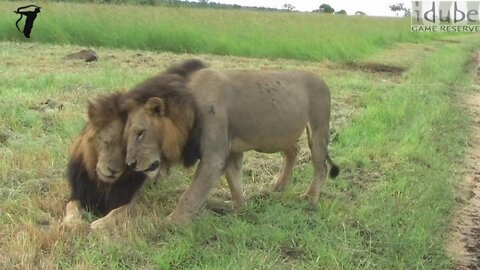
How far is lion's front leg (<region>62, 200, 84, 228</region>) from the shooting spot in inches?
153

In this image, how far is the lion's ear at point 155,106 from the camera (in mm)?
3869

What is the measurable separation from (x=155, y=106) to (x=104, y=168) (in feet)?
1.54

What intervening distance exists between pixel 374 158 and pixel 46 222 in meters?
3.38

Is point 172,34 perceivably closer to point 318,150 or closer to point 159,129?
point 318,150

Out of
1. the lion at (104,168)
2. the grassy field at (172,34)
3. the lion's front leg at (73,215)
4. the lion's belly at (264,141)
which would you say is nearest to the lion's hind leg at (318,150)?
the lion's belly at (264,141)

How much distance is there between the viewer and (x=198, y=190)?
4156 millimetres

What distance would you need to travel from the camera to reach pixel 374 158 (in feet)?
20.7

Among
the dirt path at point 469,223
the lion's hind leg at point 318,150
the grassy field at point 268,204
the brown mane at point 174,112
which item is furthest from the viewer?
the lion's hind leg at point 318,150

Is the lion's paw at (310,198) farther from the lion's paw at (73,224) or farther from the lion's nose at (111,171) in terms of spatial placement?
the lion's paw at (73,224)

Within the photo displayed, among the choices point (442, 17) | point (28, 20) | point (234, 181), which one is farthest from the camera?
point (442, 17)

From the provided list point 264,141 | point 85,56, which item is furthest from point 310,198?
point 85,56

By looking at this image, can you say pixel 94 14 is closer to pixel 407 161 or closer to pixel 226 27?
pixel 226 27

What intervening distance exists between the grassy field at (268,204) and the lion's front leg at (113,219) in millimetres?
95

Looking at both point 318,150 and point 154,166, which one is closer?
point 154,166
